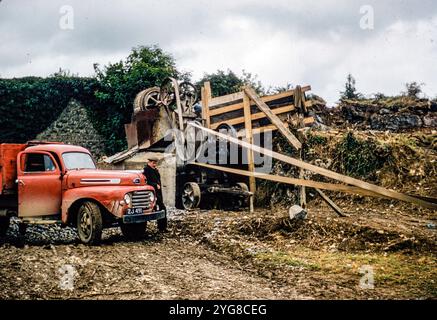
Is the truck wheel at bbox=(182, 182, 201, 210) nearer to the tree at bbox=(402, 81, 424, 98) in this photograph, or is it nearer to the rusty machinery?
the rusty machinery

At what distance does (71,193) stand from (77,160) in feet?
3.33

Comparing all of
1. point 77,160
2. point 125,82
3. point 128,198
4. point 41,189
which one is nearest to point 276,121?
point 128,198

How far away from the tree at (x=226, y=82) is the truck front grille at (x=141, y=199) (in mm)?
12571

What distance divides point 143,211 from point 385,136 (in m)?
6.98

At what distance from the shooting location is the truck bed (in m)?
7.93

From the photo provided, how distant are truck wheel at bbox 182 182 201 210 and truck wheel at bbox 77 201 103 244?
12.2 ft

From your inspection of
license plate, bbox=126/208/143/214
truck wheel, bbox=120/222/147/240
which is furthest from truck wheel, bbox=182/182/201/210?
license plate, bbox=126/208/143/214

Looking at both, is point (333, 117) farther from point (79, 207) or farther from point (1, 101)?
point (1, 101)

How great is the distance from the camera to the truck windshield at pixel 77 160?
7941 millimetres

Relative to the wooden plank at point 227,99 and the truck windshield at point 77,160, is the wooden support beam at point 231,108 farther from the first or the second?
the truck windshield at point 77,160

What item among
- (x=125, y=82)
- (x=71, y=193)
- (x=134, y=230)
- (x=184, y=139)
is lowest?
(x=134, y=230)

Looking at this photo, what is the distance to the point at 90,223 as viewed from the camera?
7105 mm

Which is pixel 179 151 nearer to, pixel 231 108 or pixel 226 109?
pixel 226 109

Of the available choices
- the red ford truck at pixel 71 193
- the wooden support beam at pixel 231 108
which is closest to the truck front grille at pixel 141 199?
the red ford truck at pixel 71 193
